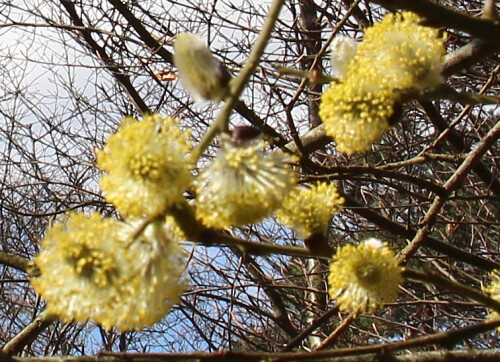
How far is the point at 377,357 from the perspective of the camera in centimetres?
126

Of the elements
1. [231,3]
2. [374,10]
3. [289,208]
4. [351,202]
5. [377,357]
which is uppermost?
[231,3]

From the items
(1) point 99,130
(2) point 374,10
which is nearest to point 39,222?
(1) point 99,130

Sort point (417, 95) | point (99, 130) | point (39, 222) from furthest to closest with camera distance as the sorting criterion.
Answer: point (39, 222), point (99, 130), point (417, 95)

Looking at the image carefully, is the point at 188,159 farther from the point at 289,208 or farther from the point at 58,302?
the point at 289,208

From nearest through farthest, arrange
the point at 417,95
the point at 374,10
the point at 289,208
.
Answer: the point at 417,95 → the point at 289,208 → the point at 374,10

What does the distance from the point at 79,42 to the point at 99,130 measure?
113 centimetres

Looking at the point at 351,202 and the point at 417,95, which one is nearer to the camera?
the point at 417,95

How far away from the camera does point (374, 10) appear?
4.61 metres

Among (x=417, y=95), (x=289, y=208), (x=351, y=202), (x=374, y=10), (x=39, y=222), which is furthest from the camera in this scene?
(x=39, y=222)

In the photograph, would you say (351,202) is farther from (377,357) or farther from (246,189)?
(246,189)

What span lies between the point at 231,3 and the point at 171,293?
3.90 m

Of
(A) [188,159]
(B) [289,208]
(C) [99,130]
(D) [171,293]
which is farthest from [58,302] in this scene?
(C) [99,130]

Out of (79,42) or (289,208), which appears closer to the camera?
(289,208)

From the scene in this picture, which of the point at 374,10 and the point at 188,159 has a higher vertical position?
the point at 374,10
